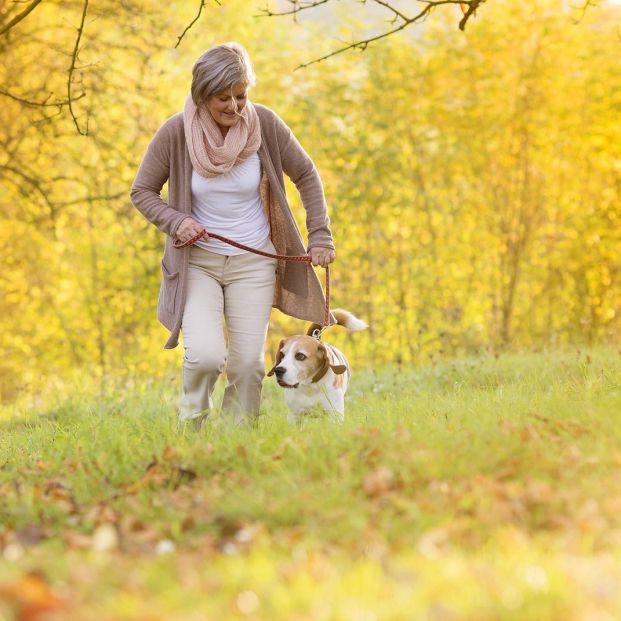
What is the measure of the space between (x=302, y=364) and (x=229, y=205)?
861 mm

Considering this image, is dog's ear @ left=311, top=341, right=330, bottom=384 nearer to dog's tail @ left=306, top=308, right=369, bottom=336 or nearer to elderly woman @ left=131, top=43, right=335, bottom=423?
elderly woman @ left=131, top=43, right=335, bottom=423

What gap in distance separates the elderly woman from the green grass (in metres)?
0.33

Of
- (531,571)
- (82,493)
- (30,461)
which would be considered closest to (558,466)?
(531,571)

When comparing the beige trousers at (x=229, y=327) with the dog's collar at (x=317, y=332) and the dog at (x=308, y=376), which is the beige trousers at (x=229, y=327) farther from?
the dog's collar at (x=317, y=332)

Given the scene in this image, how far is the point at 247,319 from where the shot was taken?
4.76 metres

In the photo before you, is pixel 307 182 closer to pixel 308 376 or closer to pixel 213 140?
pixel 213 140

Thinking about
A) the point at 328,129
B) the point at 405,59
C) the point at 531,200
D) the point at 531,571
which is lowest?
the point at 531,571

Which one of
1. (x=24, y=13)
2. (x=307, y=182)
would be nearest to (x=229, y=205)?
(x=307, y=182)

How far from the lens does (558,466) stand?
11.0 feet

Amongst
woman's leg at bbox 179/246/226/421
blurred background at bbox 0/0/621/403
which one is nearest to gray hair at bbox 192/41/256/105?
woman's leg at bbox 179/246/226/421

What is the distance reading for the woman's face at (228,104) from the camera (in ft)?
14.6

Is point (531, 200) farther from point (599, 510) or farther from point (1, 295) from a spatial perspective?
point (599, 510)

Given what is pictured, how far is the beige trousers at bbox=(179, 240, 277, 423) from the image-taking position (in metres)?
4.60

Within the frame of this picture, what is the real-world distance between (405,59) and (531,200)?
1892 mm
